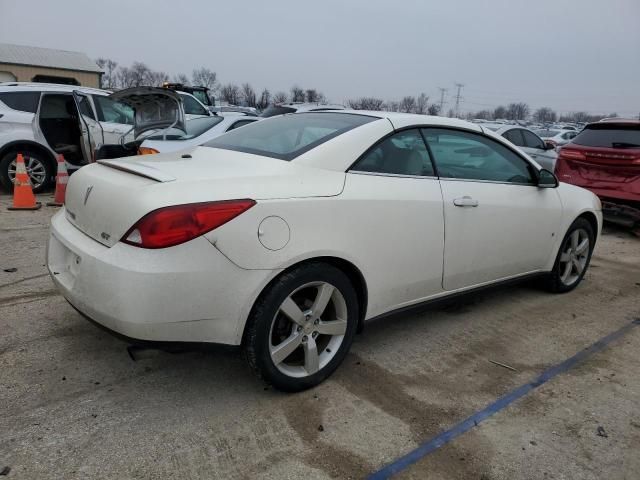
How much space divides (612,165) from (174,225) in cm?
703

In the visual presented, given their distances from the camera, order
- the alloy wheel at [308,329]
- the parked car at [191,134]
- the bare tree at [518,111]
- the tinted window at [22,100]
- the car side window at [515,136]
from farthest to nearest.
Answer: the bare tree at [518,111] < the car side window at [515,136] < the tinted window at [22,100] < the parked car at [191,134] < the alloy wheel at [308,329]

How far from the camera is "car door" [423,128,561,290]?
10.8 ft

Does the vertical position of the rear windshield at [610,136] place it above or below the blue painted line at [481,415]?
above

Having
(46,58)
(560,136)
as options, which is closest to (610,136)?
(560,136)

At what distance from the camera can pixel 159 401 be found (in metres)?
2.58

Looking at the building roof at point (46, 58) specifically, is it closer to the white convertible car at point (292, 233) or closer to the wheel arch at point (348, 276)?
the white convertible car at point (292, 233)

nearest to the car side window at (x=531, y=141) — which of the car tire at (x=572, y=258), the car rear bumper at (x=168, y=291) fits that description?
the car tire at (x=572, y=258)

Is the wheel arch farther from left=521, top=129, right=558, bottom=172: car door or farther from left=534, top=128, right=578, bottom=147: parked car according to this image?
left=534, top=128, right=578, bottom=147: parked car

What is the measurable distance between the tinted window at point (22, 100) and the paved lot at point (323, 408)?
517cm

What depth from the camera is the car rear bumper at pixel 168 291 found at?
2.17 metres

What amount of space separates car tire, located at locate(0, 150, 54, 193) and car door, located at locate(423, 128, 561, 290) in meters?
6.81

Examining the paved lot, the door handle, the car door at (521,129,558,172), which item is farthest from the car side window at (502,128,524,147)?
the door handle

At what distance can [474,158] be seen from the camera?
361cm

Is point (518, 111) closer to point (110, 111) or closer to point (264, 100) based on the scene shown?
point (264, 100)
